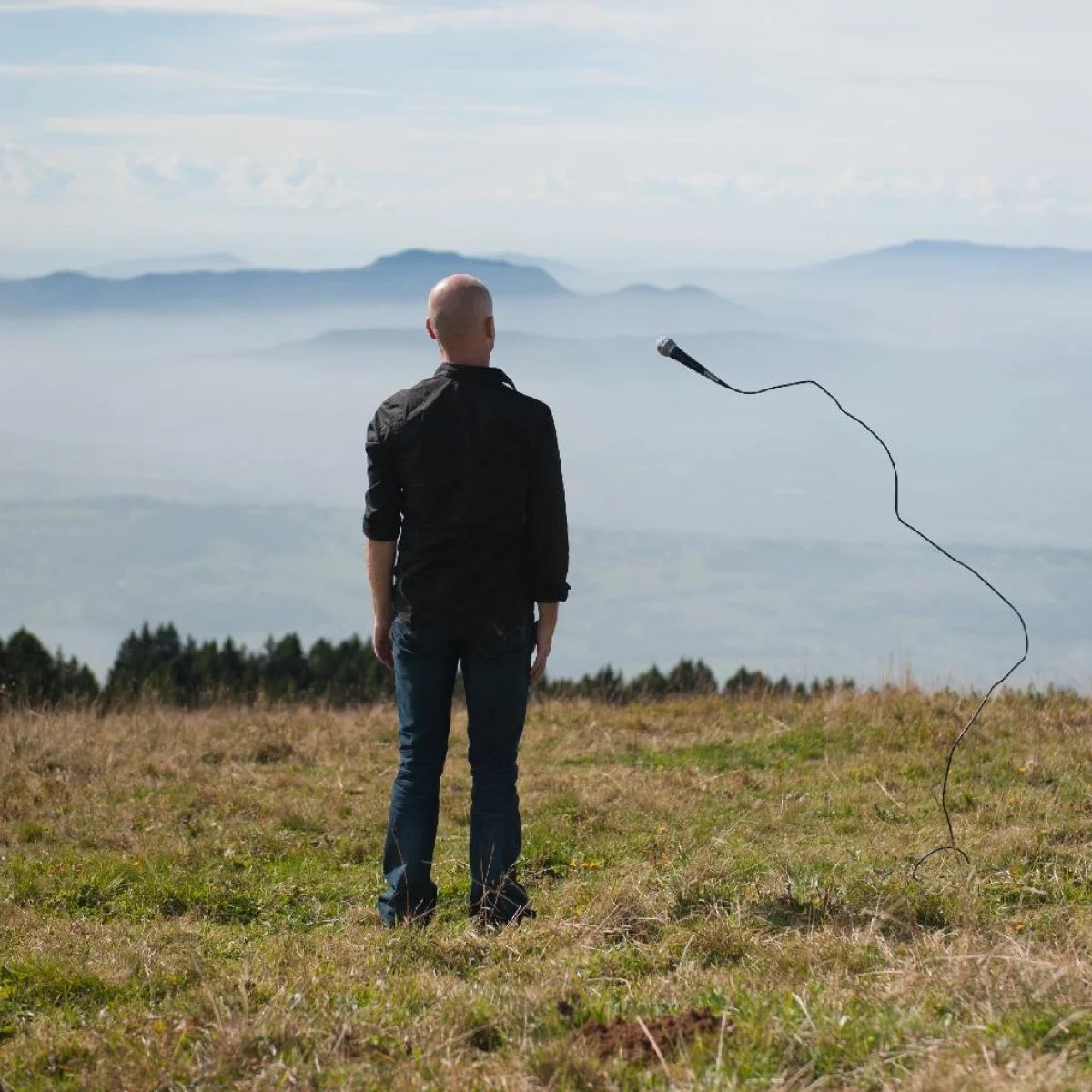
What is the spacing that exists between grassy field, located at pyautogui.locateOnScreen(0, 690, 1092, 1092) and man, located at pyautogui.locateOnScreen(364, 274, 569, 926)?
1.43 ft

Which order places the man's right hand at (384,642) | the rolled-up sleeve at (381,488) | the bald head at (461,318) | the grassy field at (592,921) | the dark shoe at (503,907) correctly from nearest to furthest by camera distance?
1. the grassy field at (592,921)
2. the bald head at (461,318)
3. the rolled-up sleeve at (381,488)
4. the dark shoe at (503,907)
5. the man's right hand at (384,642)

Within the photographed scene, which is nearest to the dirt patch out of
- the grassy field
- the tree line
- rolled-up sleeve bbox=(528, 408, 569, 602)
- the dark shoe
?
the grassy field

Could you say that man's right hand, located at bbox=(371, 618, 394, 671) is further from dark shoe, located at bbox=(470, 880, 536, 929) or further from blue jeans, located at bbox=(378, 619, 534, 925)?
dark shoe, located at bbox=(470, 880, 536, 929)

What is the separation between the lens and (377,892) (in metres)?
6.62

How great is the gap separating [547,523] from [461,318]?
896mm

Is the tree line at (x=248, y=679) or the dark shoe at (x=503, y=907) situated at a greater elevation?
the dark shoe at (x=503, y=907)

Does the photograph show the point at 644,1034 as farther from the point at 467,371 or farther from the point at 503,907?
the point at 467,371

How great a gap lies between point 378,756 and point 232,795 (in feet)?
5.63

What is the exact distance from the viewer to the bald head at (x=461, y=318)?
5.29 meters

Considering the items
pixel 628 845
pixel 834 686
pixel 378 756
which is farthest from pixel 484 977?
pixel 834 686

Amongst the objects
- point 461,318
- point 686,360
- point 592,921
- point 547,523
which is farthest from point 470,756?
point 686,360

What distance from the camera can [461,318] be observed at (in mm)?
5297

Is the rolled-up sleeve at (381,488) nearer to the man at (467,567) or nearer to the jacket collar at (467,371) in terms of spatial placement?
the man at (467,567)

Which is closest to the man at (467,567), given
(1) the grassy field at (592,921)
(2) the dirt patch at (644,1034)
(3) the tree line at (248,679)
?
(1) the grassy field at (592,921)
